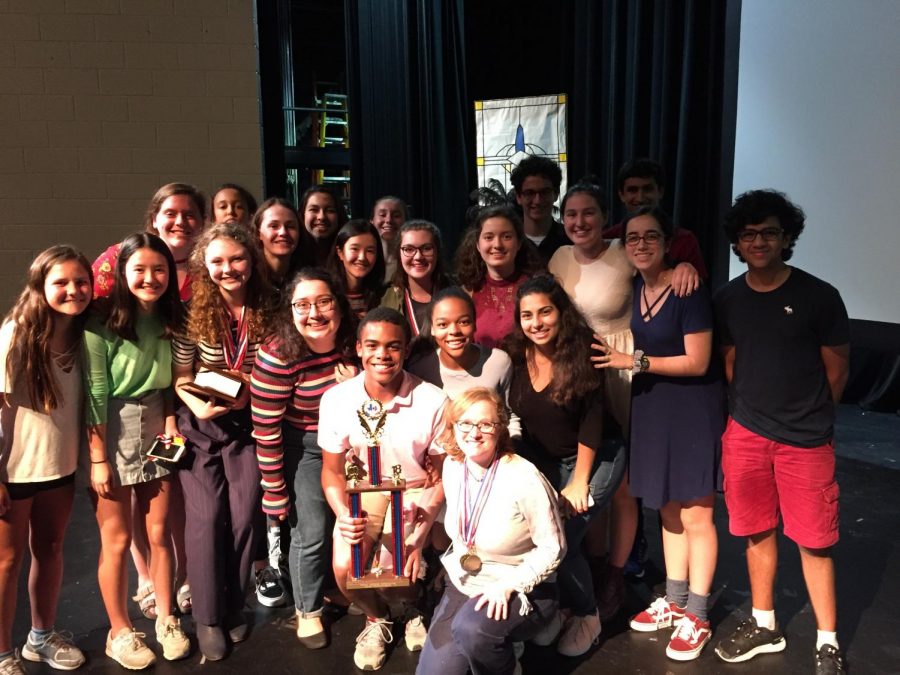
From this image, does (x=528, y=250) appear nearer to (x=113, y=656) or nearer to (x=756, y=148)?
(x=113, y=656)

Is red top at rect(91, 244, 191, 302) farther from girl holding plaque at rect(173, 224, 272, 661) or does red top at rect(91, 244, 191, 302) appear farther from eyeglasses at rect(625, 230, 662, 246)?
eyeglasses at rect(625, 230, 662, 246)

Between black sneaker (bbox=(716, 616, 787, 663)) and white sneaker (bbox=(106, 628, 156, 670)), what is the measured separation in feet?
5.99

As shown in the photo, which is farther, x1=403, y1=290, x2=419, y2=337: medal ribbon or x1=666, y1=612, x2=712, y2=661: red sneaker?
x1=403, y1=290, x2=419, y2=337: medal ribbon

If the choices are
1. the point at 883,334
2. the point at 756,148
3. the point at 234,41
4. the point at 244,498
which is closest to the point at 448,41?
the point at 234,41

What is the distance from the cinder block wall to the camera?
14.5 ft

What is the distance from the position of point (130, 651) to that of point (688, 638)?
5.86ft

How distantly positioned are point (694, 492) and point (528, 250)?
3.43ft

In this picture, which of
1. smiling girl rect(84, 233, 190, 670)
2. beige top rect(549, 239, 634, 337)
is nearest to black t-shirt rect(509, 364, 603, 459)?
beige top rect(549, 239, 634, 337)

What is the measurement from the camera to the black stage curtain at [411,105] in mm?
6055

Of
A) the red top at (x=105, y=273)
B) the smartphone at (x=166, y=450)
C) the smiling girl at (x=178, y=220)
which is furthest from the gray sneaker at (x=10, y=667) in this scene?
the smiling girl at (x=178, y=220)

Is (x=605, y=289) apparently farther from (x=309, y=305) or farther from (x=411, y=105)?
(x=411, y=105)

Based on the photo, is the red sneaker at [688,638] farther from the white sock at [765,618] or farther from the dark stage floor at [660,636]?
the white sock at [765,618]

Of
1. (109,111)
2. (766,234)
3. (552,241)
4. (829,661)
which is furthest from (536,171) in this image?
(109,111)

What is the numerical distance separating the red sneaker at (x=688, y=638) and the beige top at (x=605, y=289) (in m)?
0.99
